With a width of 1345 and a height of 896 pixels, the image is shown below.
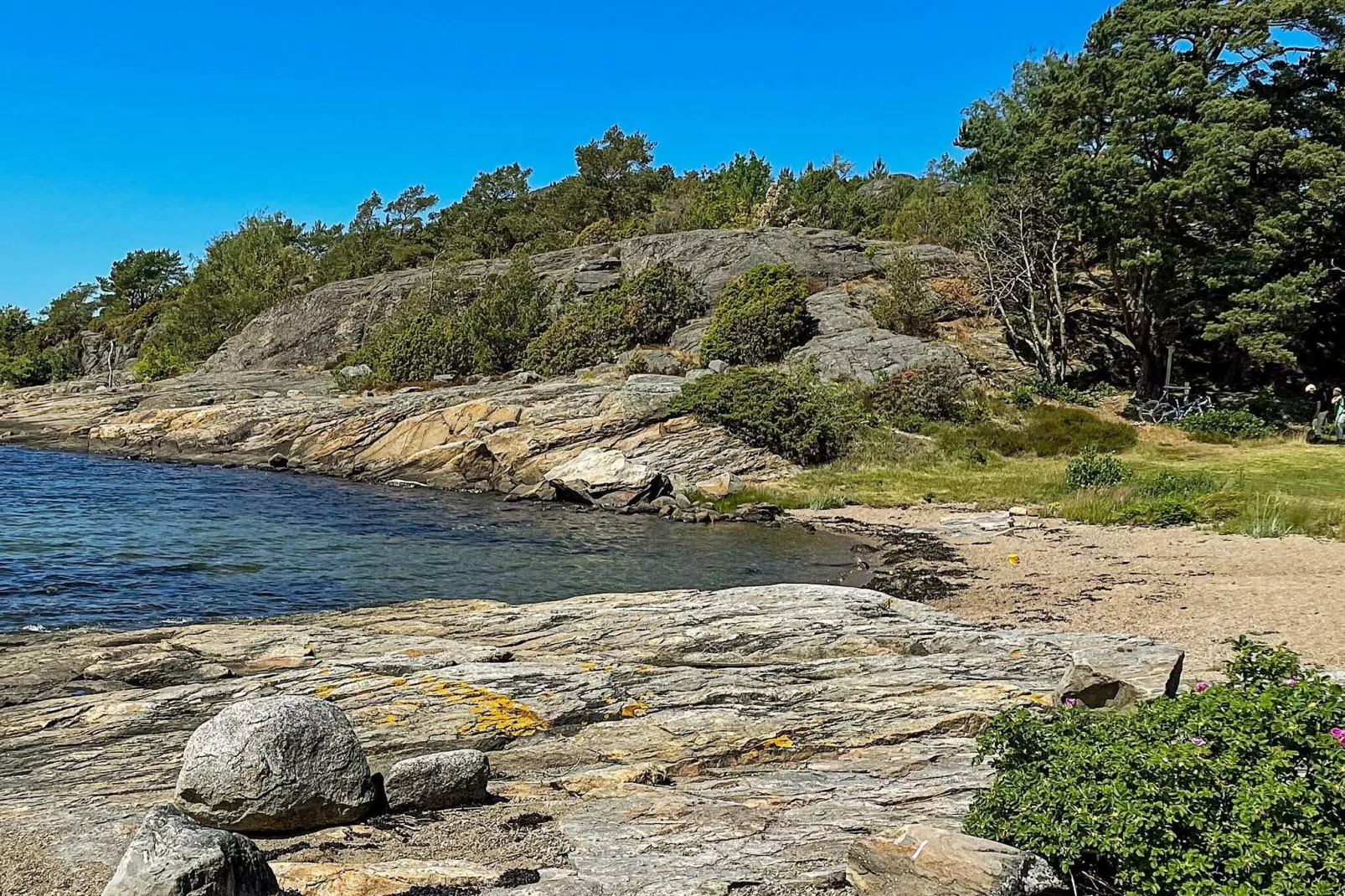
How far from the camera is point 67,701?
9.84m

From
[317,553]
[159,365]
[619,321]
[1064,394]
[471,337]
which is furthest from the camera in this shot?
[159,365]

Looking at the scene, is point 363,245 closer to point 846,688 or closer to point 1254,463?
point 1254,463

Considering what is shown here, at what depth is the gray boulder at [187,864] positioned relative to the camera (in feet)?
14.8

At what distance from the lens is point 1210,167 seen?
35.4 meters

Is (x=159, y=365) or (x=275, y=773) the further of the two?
(x=159, y=365)

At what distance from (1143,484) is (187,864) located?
86.7 feet

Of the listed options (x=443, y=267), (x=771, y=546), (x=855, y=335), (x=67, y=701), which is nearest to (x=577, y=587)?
(x=771, y=546)

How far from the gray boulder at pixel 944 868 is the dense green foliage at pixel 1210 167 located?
122 feet

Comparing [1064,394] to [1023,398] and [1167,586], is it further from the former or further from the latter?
[1167,586]

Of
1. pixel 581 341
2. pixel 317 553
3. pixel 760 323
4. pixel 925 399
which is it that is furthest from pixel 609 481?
pixel 581 341

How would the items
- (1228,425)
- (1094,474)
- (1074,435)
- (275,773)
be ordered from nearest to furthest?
(275,773) < (1094,474) < (1074,435) < (1228,425)

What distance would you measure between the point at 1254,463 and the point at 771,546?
18.3 meters

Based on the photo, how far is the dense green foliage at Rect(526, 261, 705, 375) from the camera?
2019 inches

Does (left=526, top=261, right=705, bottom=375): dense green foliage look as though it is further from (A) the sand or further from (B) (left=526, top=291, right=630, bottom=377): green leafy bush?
(A) the sand
